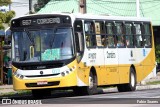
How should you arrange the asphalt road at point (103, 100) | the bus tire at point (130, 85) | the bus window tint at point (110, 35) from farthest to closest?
the bus tire at point (130, 85), the bus window tint at point (110, 35), the asphalt road at point (103, 100)

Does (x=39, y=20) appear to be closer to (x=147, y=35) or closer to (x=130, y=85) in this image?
(x=130, y=85)

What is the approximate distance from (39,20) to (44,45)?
3.92 feet

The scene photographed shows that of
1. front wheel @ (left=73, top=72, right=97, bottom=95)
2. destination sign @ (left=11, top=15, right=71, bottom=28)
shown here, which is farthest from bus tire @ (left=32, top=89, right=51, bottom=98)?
destination sign @ (left=11, top=15, right=71, bottom=28)

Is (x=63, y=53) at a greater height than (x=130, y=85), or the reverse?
(x=63, y=53)

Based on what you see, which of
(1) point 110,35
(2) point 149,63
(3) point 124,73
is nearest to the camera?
(1) point 110,35

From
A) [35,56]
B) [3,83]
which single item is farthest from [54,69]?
[3,83]

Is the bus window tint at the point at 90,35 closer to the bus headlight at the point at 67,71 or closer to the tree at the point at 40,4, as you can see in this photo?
the bus headlight at the point at 67,71

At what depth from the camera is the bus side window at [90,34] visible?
25.9 metres

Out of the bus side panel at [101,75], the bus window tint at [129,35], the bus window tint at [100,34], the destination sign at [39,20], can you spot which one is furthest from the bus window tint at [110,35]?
the destination sign at [39,20]

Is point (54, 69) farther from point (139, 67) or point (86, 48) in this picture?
point (139, 67)

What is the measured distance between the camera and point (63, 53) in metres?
24.4

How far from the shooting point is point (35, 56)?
80.8ft

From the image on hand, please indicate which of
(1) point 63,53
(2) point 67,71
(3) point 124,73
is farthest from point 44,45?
(3) point 124,73

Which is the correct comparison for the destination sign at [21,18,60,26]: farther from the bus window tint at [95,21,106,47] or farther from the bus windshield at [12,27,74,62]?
the bus window tint at [95,21,106,47]
